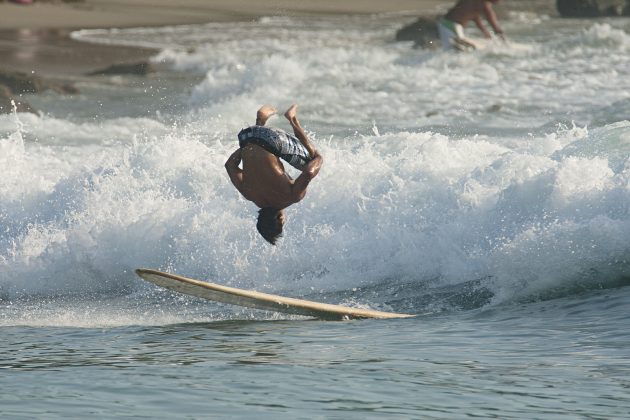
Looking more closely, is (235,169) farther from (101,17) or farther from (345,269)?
(101,17)

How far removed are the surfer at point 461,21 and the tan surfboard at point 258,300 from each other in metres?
15.3

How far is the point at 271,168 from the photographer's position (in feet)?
34.7

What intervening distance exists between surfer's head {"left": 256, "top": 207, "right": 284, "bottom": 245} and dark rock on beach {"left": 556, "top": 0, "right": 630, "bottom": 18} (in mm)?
29217

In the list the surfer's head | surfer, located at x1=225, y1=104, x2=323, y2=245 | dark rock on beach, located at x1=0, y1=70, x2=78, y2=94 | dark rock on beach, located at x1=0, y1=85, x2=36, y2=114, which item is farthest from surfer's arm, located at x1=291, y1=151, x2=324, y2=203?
dark rock on beach, located at x1=0, y1=70, x2=78, y2=94

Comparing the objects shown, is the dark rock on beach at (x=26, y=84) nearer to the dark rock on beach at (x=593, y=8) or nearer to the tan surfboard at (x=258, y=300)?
the dark rock on beach at (x=593, y=8)

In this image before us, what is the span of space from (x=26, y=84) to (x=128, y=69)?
3.98 metres

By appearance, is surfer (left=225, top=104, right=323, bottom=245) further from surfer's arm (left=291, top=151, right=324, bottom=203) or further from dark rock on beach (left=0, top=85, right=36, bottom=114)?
dark rock on beach (left=0, top=85, right=36, bottom=114)

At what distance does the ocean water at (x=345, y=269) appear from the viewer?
8078mm

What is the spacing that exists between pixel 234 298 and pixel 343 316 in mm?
953

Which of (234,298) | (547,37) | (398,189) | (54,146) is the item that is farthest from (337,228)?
(547,37)

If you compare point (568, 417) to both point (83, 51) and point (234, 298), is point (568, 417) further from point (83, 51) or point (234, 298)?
point (83, 51)

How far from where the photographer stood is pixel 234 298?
11078 millimetres

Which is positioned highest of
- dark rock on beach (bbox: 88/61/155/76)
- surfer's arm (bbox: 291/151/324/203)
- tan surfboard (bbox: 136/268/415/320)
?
dark rock on beach (bbox: 88/61/155/76)

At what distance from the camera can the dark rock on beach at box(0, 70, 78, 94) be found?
2717 cm
